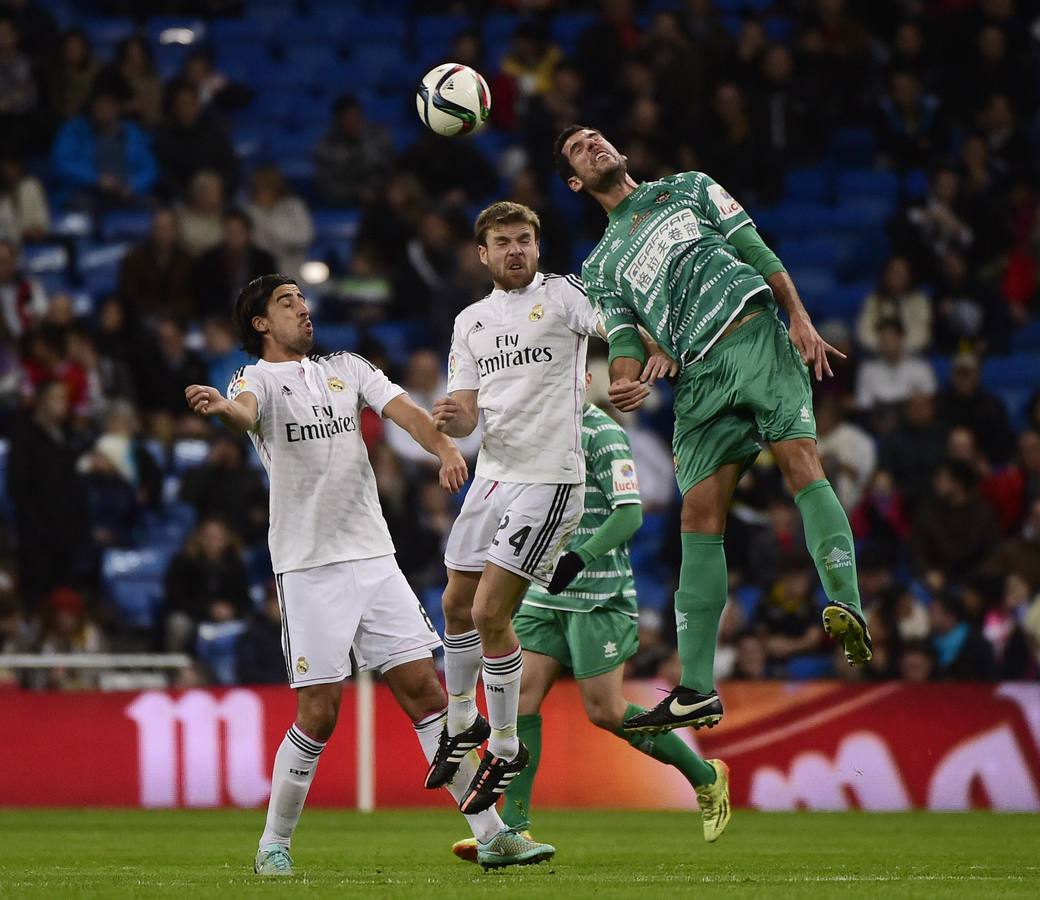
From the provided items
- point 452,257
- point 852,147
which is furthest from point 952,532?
point 852,147

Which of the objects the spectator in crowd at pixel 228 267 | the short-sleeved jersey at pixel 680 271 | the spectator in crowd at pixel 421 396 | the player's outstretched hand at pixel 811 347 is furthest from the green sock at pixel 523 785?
the spectator in crowd at pixel 228 267

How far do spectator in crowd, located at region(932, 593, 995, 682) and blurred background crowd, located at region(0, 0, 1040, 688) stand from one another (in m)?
0.03

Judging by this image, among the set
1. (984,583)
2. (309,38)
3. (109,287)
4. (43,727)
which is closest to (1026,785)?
(984,583)

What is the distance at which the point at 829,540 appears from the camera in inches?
306

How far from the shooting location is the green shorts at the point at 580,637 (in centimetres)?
979

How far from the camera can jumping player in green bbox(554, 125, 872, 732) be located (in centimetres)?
790

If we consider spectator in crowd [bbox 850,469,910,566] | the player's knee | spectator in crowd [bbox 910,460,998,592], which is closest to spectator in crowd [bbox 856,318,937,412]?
spectator in crowd [bbox 850,469,910,566]

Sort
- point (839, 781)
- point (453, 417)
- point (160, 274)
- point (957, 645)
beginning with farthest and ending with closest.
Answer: point (160, 274)
point (957, 645)
point (839, 781)
point (453, 417)

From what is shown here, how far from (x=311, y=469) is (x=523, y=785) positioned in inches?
82.4

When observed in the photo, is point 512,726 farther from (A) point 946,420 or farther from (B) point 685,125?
(B) point 685,125

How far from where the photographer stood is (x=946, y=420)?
16.6m

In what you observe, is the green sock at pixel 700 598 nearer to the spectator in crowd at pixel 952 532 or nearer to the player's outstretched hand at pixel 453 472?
the player's outstretched hand at pixel 453 472

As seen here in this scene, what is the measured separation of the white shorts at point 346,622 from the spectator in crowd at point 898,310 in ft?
31.9

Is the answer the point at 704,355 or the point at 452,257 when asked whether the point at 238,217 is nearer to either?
the point at 452,257
